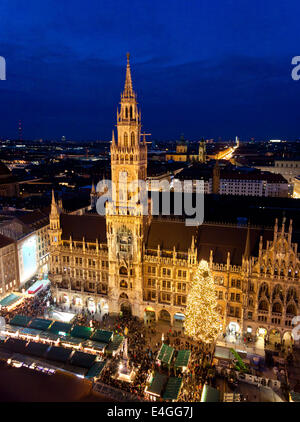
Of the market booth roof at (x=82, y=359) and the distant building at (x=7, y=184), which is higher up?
the distant building at (x=7, y=184)

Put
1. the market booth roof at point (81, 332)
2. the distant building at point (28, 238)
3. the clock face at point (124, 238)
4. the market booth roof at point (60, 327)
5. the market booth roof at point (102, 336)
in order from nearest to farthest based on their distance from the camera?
A: the market booth roof at point (102, 336) → the market booth roof at point (81, 332) → the market booth roof at point (60, 327) → the clock face at point (124, 238) → the distant building at point (28, 238)

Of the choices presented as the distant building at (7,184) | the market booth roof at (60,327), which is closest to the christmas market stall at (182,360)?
the market booth roof at (60,327)

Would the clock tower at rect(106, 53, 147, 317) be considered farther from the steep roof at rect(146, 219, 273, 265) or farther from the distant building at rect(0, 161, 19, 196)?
the distant building at rect(0, 161, 19, 196)

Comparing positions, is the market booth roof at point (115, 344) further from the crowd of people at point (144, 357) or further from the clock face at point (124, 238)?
the clock face at point (124, 238)

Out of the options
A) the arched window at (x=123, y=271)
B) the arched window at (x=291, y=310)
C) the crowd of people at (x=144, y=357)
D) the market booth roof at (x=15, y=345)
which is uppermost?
the arched window at (x=123, y=271)

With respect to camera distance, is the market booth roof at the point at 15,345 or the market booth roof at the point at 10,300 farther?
the market booth roof at the point at 10,300
